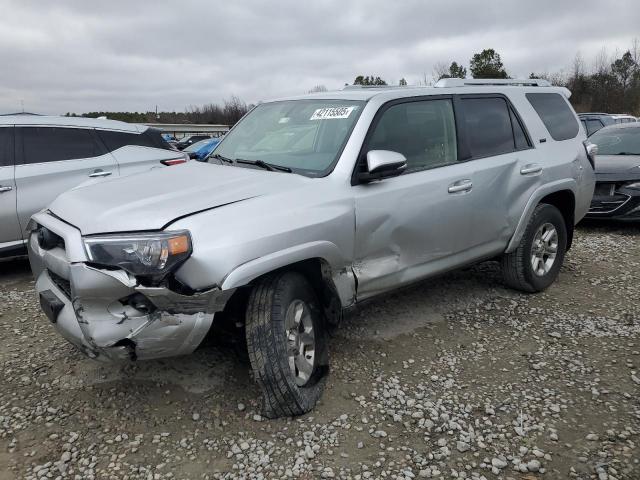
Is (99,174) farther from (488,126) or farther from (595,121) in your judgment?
(595,121)

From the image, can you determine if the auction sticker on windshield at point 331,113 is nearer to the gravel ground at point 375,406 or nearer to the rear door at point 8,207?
the gravel ground at point 375,406

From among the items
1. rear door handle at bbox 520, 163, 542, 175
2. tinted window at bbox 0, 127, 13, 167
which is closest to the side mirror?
rear door handle at bbox 520, 163, 542, 175

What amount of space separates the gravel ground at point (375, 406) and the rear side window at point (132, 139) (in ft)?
7.99

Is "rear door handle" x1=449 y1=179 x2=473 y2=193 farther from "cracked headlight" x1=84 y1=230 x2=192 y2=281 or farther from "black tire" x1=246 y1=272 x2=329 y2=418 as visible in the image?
"cracked headlight" x1=84 y1=230 x2=192 y2=281

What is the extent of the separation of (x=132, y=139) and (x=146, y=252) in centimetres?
437

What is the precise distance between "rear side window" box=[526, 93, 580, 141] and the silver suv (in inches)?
1.0

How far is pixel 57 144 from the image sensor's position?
576 centimetres

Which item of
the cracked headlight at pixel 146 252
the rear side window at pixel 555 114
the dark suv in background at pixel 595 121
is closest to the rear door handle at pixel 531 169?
the rear side window at pixel 555 114

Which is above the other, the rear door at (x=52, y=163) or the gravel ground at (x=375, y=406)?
the rear door at (x=52, y=163)

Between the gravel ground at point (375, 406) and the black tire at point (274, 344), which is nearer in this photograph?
the gravel ground at point (375, 406)

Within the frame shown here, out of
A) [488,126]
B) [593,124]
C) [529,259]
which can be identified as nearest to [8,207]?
[488,126]

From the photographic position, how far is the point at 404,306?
15.0ft

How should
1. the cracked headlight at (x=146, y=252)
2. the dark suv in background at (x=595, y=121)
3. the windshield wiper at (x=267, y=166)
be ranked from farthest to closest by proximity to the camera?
the dark suv in background at (x=595, y=121) → the windshield wiper at (x=267, y=166) → the cracked headlight at (x=146, y=252)

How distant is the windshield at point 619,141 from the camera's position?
8066mm
